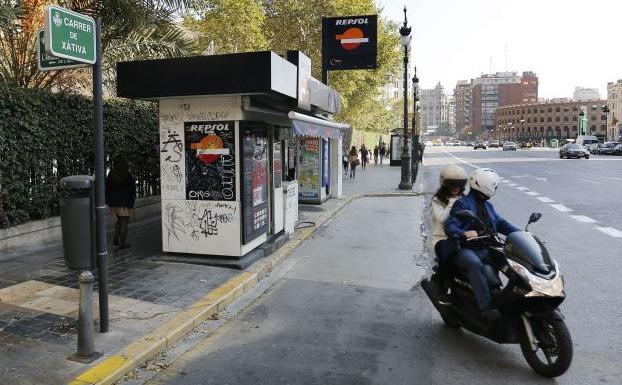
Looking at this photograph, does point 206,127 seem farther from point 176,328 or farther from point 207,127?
point 176,328

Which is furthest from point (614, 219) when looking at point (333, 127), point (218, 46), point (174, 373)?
point (218, 46)

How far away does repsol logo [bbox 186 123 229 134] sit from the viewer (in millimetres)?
7328

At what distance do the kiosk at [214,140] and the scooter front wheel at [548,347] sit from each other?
4.13 m

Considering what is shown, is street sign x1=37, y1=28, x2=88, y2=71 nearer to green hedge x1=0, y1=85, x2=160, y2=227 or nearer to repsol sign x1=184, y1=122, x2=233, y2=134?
repsol sign x1=184, y1=122, x2=233, y2=134

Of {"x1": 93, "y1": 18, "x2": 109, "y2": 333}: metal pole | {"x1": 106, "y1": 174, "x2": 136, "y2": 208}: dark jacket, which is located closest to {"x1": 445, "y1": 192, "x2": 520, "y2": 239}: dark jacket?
{"x1": 93, "y1": 18, "x2": 109, "y2": 333}: metal pole

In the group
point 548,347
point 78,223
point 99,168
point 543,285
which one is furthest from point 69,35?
point 548,347

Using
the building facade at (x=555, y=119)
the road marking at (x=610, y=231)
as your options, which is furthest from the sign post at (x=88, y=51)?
the building facade at (x=555, y=119)

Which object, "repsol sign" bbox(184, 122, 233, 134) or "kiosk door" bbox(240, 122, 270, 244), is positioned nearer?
"repsol sign" bbox(184, 122, 233, 134)

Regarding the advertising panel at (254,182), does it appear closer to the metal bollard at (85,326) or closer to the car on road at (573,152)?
the metal bollard at (85,326)

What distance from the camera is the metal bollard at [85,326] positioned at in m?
4.30

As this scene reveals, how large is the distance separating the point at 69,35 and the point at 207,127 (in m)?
3.17

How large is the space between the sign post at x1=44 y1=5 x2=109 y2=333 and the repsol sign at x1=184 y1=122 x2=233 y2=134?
2654 mm

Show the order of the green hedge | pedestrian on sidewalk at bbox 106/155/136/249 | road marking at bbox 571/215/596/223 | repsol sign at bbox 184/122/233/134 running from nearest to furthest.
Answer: repsol sign at bbox 184/122/233/134 < the green hedge < pedestrian on sidewalk at bbox 106/155/136/249 < road marking at bbox 571/215/596/223

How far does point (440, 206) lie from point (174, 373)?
2754mm
